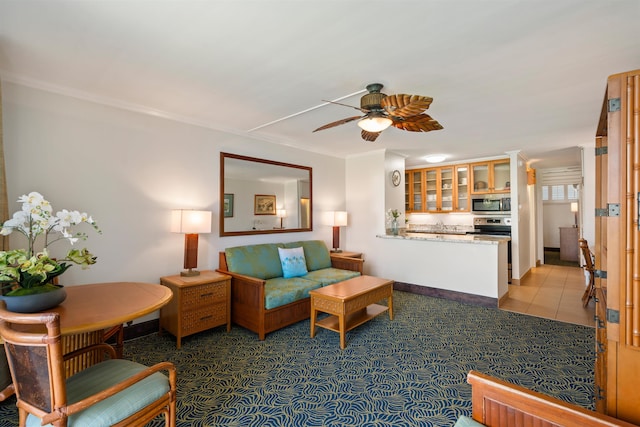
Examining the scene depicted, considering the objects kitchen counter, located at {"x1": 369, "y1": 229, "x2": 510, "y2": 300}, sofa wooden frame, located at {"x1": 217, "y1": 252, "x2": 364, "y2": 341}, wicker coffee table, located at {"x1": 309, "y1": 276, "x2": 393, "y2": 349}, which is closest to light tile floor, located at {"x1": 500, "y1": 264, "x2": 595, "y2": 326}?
kitchen counter, located at {"x1": 369, "y1": 229, "x2": 510, "y2": 300}

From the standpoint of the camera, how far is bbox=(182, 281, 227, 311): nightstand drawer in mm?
2971

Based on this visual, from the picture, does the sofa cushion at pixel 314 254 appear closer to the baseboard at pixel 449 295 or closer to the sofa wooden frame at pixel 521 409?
the baseboard at pixel 449 295

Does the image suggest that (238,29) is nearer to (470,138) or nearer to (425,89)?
(425,89)

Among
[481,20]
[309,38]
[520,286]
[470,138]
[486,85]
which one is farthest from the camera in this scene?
[520,286]

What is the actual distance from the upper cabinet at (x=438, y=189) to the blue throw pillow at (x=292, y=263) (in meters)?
4.01

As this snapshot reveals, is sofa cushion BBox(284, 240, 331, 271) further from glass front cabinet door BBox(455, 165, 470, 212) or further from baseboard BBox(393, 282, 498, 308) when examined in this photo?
glass front cabinet door BBox(455, 165, 470, 212)

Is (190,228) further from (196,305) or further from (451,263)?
(451,263)

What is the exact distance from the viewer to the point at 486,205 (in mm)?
6117

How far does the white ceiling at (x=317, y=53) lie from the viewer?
5.48 ft

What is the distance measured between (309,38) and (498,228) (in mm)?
5738

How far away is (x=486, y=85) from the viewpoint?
8.55 feet

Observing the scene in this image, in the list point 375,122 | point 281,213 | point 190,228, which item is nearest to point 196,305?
point 190,228

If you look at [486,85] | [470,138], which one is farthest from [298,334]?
[470,138]

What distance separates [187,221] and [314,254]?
2.04 metres
